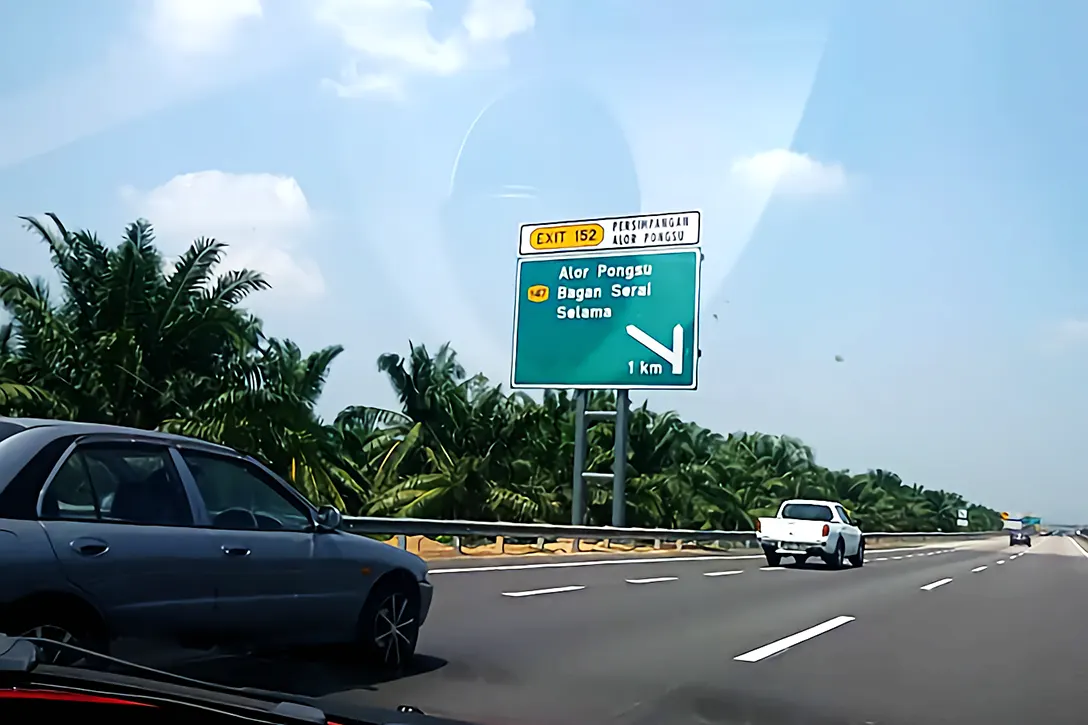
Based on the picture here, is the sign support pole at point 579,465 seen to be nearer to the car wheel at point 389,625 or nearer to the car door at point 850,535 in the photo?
the car door at point 850,535

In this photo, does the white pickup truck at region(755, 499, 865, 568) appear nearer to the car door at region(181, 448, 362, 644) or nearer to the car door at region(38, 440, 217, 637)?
the car door at region(181, 448, 362, 644)

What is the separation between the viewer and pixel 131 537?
19.2 ft

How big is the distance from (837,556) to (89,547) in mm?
23397

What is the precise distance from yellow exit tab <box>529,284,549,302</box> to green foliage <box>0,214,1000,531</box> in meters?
4.83

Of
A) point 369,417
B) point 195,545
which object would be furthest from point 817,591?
point 369,417

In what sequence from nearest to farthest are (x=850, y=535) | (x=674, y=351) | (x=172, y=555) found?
(x=172, y=555) < (x=674, y=351) < (x=850, y=535)

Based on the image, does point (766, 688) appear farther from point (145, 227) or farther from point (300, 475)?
point (145, 227)

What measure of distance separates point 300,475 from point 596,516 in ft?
53.3

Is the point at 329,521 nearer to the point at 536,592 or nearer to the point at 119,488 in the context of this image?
the point at 119,488

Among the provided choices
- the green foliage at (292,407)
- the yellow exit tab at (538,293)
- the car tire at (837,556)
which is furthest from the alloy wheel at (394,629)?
the car tire at (837,556)

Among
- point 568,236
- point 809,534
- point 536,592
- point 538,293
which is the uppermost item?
point 568,236

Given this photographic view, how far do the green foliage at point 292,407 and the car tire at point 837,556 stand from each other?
878cm

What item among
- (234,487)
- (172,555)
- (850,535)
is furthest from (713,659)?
(850,535)

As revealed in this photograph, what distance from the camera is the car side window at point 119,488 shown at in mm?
5684
